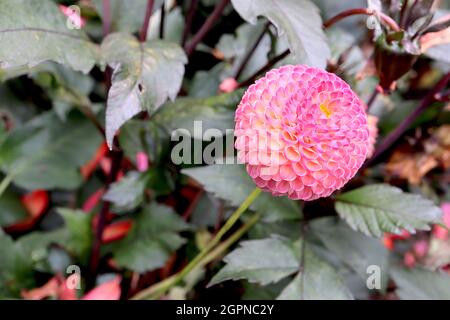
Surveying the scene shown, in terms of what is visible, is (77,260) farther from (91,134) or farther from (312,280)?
(312,280)

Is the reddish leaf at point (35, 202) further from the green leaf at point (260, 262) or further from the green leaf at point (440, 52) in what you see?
the green leaf at point (440, 52)

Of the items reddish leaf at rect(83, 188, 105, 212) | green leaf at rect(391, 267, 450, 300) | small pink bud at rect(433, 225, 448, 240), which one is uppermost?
reddish leaf at rect(83, 188, 105, 212)

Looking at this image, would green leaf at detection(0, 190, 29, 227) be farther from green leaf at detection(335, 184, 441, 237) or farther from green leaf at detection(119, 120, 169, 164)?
green leaf at detection(335, 184, 441, 237)

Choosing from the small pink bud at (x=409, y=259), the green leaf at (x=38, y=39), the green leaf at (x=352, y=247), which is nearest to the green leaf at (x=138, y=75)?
the green leaf at (x=38, y=39)

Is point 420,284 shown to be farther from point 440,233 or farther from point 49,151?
point 49,151

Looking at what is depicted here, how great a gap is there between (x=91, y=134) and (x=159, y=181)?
18 cm

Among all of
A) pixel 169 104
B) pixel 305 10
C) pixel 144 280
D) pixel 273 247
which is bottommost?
pixel 144 280

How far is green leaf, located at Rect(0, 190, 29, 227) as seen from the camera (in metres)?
0.80

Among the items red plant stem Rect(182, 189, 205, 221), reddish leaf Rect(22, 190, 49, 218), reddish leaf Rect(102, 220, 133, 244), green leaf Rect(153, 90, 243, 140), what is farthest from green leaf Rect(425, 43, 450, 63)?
reddish leaf Rect(22, 190, 49, 218)

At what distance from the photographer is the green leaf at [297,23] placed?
53 centimetres

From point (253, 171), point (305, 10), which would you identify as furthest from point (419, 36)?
point (253, 171)

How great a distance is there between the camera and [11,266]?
0.71 m

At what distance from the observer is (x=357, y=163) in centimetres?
48

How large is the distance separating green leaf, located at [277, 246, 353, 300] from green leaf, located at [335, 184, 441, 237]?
0.06 meters
